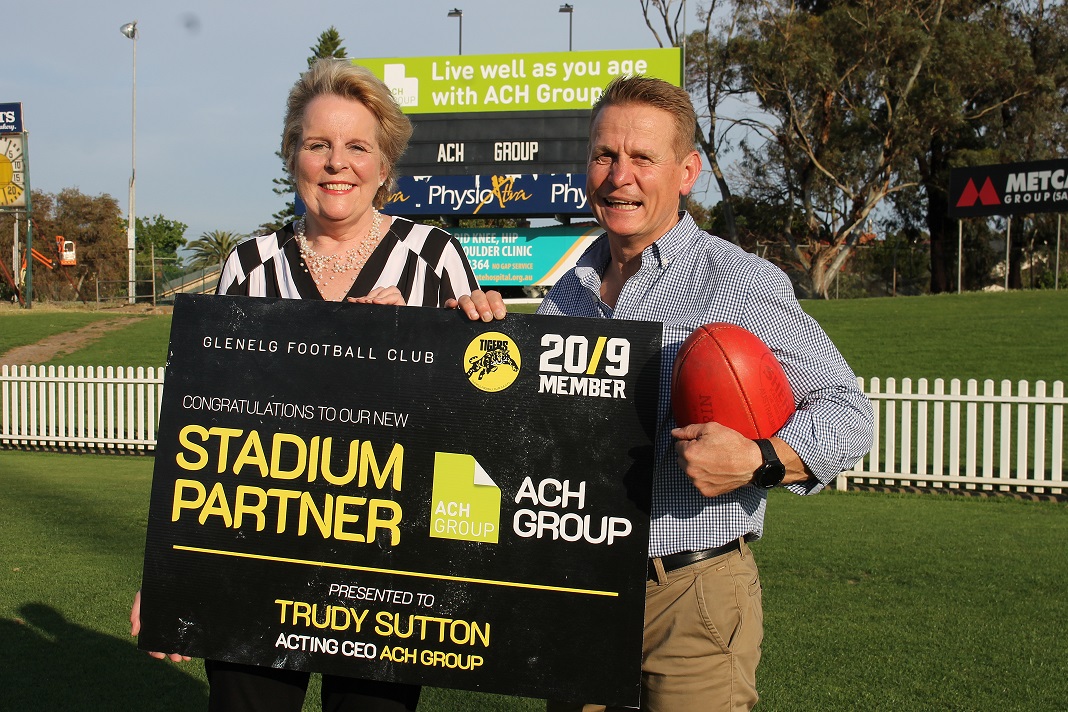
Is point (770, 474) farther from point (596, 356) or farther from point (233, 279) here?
point (233, 279)

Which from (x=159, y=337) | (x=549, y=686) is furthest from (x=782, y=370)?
(x=159, y=337)

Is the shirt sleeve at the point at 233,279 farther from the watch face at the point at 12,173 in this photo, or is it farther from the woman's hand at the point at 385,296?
the watch face at the point at 12,173

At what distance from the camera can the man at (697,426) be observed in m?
2.33

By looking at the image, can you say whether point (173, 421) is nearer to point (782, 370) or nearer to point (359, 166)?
point (359, 166)

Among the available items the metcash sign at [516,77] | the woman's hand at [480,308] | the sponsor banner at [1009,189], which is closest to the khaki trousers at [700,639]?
the woman's hand at [480,308]

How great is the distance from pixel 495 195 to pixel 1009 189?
55.0ft

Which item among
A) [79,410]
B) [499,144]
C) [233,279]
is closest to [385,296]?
[233,279]

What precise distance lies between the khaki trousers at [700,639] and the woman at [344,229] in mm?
726

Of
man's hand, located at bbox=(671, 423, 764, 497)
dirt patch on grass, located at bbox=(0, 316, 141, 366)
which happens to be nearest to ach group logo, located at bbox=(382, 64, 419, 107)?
dirt patch on grass, located at bbox=(0, 316, 141, 366)

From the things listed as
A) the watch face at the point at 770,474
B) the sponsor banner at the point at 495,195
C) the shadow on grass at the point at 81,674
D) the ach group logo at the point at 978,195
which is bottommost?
the shadow on grass at the point at 81,674

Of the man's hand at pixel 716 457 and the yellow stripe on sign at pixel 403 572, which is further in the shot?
the yellow stripe on sign at pixel 403 572

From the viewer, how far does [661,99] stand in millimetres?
2643

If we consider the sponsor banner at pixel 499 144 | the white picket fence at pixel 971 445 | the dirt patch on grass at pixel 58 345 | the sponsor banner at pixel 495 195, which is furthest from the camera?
the sponsor banner at pixel 495 195

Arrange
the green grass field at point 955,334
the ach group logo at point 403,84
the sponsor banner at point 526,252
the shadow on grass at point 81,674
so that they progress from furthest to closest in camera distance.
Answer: the sponsor banner at point 526,252
the ach group logo at point 403,84
the green grass field at point 955,334
the shadow on grass at point 81,674
